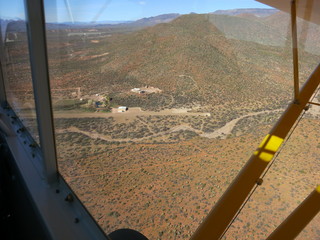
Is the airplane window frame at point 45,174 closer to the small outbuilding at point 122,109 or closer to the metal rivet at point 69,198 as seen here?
the metal rivet at point 69,198

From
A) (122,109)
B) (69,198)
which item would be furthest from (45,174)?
(122,109)

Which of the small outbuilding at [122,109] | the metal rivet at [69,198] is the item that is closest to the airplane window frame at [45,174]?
the metal rivet at [69,198]

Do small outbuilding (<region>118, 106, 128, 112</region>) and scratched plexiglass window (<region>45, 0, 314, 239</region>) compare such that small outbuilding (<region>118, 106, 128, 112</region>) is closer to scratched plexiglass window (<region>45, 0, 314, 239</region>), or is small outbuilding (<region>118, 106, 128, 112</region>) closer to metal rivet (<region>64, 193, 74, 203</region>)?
scratched plexiglass window (<region>45, 0, 314, 239</region>)

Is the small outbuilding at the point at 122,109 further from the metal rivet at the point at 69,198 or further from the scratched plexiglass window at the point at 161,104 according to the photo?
the metal rivet at the point at 69,198

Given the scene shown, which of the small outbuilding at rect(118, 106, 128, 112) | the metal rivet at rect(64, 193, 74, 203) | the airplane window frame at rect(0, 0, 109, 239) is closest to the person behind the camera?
the airplane window frame at rect(0, 0, 109, 239)

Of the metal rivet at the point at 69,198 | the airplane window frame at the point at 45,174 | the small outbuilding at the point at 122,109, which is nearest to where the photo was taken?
the airplane window frame at the point at 45,174

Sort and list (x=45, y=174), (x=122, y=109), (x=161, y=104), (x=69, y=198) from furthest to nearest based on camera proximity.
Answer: (x=161, y=104) < (x=122, y=109) < (x=45, y=174) < (x=69, y=198)

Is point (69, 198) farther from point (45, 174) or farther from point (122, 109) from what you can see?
point (122, 109)

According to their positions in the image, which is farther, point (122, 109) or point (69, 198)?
point (122, 109)

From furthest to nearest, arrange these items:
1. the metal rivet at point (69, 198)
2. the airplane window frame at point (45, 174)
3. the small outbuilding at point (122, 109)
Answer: the small outbuilding at point (122, 109), the metal rivet at point (69, 198), the airplane window frame at point (45, 174)

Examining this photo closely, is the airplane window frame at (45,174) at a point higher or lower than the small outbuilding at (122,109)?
higher

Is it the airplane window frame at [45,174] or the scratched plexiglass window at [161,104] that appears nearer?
the airplane window frame at [45,174]

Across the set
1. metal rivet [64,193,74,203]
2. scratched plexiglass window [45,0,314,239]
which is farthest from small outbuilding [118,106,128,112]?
metal rivet [64,193,74,203]
